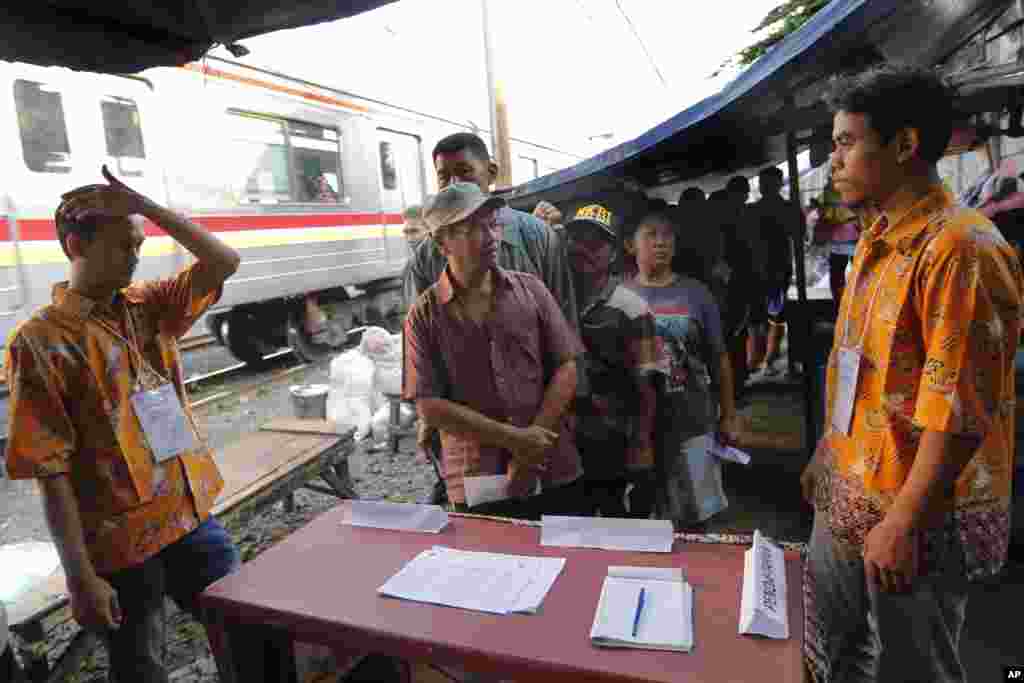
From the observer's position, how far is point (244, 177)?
6500 millimetres

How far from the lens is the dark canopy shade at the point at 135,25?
1.66 meters

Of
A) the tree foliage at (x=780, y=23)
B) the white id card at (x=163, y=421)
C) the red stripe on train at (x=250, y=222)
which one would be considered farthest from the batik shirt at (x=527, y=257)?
the red stripe on train at (x=250, y=222)

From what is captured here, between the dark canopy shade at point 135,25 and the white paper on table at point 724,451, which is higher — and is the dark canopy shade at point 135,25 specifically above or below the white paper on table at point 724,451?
above

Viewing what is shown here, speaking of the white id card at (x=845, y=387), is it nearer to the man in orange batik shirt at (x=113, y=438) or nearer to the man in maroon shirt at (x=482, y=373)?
the man in maroon shirt at (x=482, y=373)

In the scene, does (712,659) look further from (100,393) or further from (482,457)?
(100,393)

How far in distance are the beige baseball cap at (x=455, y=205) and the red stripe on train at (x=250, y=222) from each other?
3728mm

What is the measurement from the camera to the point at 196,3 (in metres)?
1.74

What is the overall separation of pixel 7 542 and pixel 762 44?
5.29 metres

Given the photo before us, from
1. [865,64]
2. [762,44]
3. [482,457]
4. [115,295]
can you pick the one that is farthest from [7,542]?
[762,44]

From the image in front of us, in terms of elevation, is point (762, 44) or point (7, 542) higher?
point (762, 44)

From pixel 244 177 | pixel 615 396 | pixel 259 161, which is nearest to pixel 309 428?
pixel 615 396

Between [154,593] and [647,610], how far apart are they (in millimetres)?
1325

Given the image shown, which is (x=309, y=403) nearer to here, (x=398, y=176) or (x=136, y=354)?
(x=136, y=354)

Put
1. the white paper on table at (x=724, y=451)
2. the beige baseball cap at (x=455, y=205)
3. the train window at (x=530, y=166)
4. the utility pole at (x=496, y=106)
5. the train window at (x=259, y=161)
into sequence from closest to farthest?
the beige baseball cap at (x=455, y=205) → the white paper on table at (x=724, y=451) → the train window at (x=259, y=161) → the utility pole at (x=496, y=106) → the train window at (x=530, y=166)
